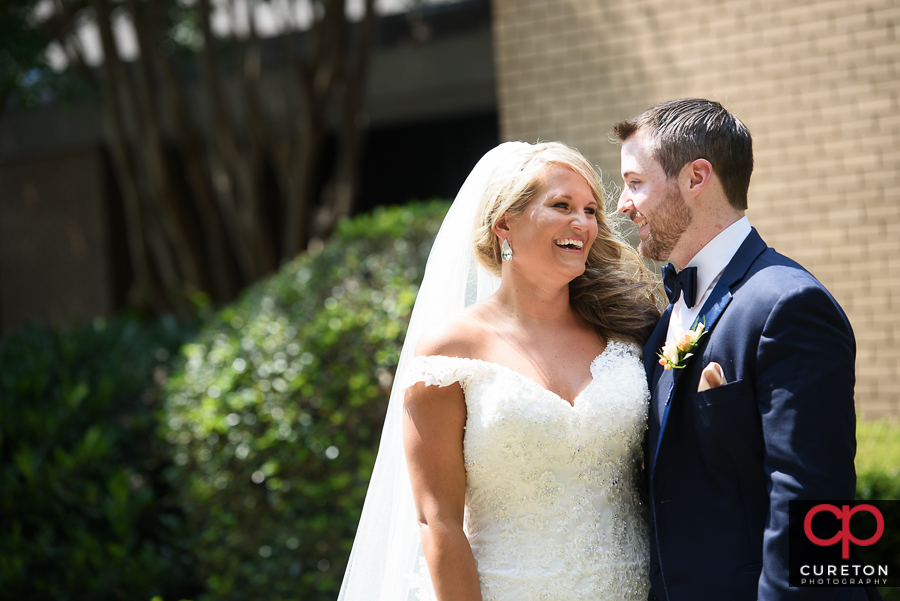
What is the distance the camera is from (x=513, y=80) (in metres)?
6.23

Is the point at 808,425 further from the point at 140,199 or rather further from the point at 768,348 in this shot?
the point at 140,199

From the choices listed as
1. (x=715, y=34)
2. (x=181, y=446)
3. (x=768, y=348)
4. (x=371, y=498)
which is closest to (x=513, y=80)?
(x=715, y=34)

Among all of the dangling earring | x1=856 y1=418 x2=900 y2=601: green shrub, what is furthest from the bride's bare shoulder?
x1=856 y1=418 x2=900 y2=601: green shrub

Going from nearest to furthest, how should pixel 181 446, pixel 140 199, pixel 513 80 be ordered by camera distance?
pixel 181 446 → pixel 513 80 → pixel 140 199

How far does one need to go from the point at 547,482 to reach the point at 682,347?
62cm

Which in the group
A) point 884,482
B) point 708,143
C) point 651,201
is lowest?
point 884,482

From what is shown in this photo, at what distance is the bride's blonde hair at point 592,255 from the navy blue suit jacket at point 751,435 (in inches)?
17.4

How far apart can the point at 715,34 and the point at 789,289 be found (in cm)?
391

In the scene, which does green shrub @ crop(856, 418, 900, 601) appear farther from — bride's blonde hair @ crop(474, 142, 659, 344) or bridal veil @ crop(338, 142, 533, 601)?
bridal veil @ crop(338, 142, 533, 601)

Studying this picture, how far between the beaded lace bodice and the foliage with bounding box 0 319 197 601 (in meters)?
3.63

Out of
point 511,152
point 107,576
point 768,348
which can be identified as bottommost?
point 107,576

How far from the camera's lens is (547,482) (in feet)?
8.47

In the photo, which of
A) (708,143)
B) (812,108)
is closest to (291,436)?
(708,143)

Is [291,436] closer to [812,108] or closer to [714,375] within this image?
[714,375]
